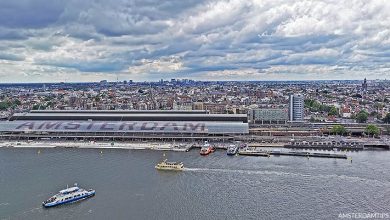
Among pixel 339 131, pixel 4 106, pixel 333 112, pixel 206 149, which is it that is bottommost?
pixel 206 149

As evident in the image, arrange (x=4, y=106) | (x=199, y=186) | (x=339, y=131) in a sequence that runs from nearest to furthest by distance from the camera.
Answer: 1. (x=199, y=186)
2. (x=339, y=131)
3. (x=4, y=106)

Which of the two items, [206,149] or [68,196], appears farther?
[206,149]

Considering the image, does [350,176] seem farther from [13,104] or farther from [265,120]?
[13,104]

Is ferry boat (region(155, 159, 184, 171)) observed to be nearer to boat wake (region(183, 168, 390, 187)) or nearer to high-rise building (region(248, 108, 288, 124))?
boat wake (region(183, 168, 390, 187))

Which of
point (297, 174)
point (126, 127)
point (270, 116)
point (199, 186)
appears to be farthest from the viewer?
point (270, 116)

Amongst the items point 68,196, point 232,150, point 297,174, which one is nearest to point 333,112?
point 232,150

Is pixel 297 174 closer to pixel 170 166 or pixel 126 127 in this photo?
pixel 170 166

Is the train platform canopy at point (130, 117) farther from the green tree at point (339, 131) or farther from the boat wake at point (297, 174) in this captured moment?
the boat wake at point (297, 174)

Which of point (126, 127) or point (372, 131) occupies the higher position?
point (126, 127)
